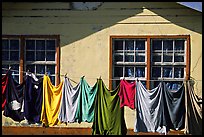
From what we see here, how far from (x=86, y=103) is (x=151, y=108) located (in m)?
1.78

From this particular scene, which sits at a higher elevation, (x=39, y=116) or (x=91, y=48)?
(x=91, y=48)

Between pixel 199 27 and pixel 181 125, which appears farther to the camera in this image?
pixel 199 27

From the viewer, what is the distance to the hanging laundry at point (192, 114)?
12.8m

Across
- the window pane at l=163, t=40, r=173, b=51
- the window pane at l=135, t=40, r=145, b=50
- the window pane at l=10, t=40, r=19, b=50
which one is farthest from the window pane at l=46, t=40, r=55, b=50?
the window pane at l=163, t=40, r=173, b=51

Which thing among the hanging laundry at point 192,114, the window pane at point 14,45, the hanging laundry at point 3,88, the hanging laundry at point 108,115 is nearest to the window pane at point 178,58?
the hanging laundry at point 192,114

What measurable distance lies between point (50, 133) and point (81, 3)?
4084 mm

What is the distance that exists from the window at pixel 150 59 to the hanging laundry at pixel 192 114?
130 centimetres

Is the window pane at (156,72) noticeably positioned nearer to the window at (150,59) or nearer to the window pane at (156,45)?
the window at (150,59)

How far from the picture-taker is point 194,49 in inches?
554

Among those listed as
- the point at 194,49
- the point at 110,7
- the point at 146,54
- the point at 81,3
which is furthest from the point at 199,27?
the point at 81,3

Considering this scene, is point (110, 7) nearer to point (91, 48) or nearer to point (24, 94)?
point (91, 48)

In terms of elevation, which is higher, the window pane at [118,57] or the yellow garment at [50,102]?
the window pane at [118,57]

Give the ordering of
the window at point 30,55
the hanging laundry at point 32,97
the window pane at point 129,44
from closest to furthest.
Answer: the hanging laundry at point 32,97
the window pane at point 129,44
the window at point 30,55

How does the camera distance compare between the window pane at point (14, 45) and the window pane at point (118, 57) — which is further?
the window pane at point (14, 45)
